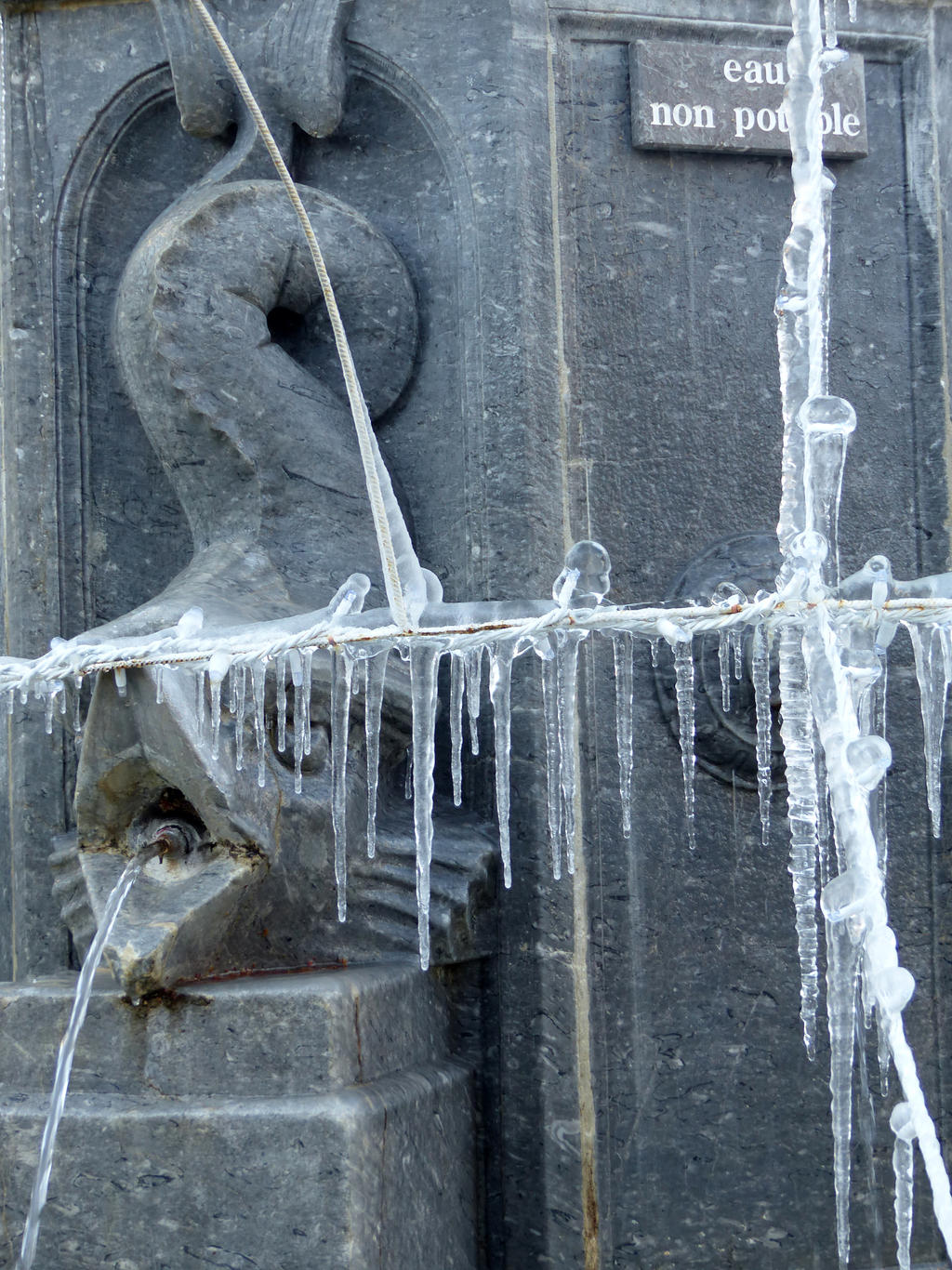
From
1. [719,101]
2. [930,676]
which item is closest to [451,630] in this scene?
[930,676]

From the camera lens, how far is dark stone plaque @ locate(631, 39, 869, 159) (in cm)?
337

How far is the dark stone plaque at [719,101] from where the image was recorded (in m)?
3.37

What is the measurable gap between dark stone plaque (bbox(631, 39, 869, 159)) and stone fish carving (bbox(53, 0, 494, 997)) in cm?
67

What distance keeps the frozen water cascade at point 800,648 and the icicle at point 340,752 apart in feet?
0.04

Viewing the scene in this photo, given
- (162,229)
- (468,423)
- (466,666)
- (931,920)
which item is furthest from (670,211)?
(931,920)

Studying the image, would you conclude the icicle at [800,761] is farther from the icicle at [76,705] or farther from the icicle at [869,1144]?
the icicle at [76,705]

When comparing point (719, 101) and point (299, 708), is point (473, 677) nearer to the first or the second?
point (299, 708)

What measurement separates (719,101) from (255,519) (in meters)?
1.40

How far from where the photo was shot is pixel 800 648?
2.09m

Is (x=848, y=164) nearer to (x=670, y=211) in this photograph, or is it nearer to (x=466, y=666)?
(x=670, y=211)

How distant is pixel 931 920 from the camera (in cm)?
328

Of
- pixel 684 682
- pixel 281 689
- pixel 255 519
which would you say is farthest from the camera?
pixel 255 519

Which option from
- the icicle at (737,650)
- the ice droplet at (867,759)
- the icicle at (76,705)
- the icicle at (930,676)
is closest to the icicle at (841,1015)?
the ice droplet at (867,759)

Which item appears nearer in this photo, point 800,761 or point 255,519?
point 800,761
